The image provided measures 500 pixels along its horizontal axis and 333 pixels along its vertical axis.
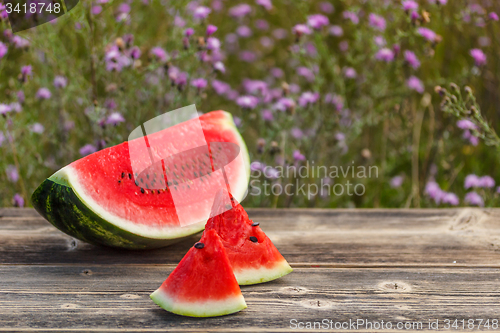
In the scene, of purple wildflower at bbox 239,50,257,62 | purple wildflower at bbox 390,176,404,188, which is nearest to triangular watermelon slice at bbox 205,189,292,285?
purple wildflower at bbox 390,176,404,188

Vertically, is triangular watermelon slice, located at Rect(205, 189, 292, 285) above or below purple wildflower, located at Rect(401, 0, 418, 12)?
below

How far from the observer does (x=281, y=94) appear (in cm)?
238

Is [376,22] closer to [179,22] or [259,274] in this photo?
[179,22]

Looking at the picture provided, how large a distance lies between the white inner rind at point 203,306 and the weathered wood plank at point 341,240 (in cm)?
32

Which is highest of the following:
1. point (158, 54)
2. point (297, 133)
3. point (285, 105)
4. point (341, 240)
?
point (158, 54)

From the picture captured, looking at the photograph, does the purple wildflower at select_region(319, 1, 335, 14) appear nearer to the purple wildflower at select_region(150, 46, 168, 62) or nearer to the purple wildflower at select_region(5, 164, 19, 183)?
the purple wildflower at select_region(150, 46, 168, 62)

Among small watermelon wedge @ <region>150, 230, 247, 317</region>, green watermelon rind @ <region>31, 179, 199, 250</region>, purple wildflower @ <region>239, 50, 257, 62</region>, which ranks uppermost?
purple wildflower @ <region>239, 50, 257, 62</region>

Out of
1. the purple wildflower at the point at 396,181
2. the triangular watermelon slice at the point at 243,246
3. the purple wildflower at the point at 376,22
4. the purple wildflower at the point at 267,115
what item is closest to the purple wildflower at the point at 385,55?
the purple wildflower at the point at 376,22

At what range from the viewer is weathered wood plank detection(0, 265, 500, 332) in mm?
956

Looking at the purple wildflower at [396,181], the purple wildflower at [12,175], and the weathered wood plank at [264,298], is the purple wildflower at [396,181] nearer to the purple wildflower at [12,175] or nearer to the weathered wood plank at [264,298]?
the weathered wood plank at [264,298]

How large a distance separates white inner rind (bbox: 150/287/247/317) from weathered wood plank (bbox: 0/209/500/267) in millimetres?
318

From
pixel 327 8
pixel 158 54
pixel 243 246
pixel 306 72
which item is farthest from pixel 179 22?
pixel 327 8

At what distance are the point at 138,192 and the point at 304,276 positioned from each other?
0.59 meters

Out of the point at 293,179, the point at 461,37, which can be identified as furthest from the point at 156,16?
the point at 461,37
